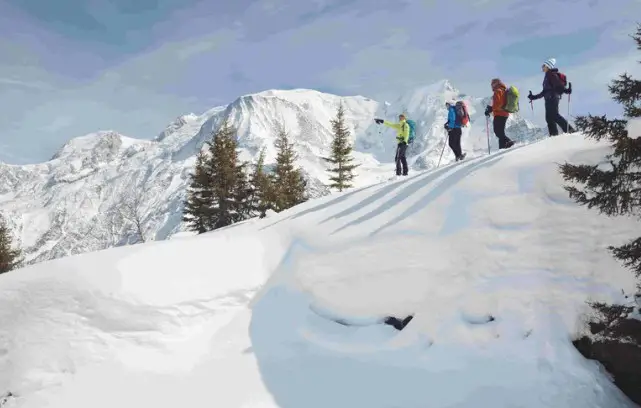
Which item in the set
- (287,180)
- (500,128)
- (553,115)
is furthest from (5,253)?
(553,115)

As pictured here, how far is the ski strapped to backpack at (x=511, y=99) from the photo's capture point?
Answer: 1525 cm

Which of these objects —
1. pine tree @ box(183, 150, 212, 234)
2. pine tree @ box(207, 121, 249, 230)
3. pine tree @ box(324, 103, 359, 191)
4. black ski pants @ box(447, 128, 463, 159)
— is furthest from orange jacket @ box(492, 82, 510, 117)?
pine tree @ box(324, 103, 359, 191)

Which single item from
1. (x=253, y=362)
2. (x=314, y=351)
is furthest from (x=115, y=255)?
(x=314, y=351)

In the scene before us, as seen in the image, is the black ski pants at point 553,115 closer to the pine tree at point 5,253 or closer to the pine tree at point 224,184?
the pine tree at point 224,184

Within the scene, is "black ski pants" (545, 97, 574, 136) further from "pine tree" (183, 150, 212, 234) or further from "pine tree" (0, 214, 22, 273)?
"pine tree" (0, 214, 22, 273)

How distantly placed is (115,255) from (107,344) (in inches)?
105

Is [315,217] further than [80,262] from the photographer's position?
Yes

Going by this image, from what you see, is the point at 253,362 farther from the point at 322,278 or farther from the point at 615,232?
the point at 615,232

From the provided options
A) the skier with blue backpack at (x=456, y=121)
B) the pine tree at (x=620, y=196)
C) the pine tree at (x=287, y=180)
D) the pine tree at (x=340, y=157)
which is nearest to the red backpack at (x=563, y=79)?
the skier with blue backpack at (x=456, y=121)

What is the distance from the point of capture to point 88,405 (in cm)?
823

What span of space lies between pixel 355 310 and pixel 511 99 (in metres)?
9.56

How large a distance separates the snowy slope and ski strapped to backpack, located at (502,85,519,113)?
302 centimetres

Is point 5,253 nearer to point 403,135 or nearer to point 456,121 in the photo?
point 403,135

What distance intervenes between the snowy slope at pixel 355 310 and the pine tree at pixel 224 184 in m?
17.5
